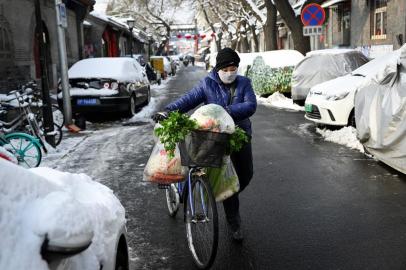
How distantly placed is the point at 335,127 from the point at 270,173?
4060 mm

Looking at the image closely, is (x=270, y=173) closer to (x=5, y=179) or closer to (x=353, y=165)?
(x=353, y=165)

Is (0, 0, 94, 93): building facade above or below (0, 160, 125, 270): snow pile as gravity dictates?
above

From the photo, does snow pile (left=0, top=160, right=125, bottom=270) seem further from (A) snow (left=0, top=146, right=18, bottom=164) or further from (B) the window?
(B) the window

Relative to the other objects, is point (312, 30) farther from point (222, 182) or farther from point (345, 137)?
point (222, 182)

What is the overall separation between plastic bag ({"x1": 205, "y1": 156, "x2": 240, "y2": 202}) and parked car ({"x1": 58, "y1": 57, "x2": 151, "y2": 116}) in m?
8.86

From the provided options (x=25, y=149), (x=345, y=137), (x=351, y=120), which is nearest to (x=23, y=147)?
(x=25, y=149)

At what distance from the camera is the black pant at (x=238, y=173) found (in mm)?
4570

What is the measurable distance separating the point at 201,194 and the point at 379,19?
18178mm

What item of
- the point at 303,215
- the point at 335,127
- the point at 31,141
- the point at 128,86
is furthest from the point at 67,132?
the point at 303,215

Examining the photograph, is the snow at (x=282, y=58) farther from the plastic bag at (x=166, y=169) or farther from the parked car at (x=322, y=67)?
the plastic bag at (x=166, y=169)

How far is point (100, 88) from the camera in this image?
12.9 m

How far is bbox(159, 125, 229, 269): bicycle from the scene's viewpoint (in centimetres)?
388

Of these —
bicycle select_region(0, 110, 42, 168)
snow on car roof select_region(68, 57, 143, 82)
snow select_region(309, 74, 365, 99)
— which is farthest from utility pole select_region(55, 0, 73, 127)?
snow select_region(309, 74, 365, 99)

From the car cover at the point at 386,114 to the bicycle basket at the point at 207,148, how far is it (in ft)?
11.5
